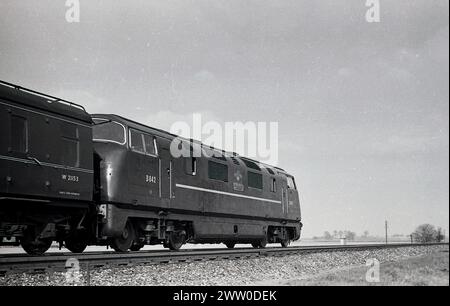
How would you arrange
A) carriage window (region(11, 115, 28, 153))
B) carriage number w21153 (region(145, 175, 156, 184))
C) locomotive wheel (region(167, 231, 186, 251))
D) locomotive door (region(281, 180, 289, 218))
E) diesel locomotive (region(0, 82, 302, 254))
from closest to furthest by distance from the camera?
carriage window (region(11, 115, 28, 153)), diesel locomotive (region(0, 82, 302, 254)), carriage number w21153 (region(145, 175, 156, 184)), locomotive wheel (region(167, 231, 186, 251)), locomotive door (region(281, 180, 289, 218))

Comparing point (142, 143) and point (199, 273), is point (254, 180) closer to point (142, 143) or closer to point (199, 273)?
point (142, 143)

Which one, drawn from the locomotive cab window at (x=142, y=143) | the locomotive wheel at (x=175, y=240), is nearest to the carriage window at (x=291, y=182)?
the locomotive wheel at (x=175, y=240)

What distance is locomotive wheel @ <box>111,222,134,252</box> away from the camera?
55.3ft

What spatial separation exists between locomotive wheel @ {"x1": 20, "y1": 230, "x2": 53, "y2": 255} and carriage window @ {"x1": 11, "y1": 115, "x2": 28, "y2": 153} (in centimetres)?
244

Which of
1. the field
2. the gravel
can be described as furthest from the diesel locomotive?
the field

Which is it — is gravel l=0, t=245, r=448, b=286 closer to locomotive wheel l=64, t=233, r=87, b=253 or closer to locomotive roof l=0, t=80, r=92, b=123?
locomotive wheel l=64, t=233, r=87, b=253

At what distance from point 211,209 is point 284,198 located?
8547mm

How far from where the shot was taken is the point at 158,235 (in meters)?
18.2

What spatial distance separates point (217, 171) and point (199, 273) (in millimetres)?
8659

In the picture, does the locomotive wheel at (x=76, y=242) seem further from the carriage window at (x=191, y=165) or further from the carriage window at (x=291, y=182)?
the carriage window at (x=291, y=182)

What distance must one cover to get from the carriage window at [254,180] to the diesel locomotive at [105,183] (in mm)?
568

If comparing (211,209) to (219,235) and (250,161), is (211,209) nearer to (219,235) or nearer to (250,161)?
(219,235)

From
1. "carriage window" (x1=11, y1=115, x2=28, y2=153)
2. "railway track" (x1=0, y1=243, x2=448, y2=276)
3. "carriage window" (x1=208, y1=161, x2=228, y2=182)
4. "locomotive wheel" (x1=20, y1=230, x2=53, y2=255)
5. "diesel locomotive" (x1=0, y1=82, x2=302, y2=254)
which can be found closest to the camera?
"railway track" (x1=0, y1=243, x2=448, y2=276)
